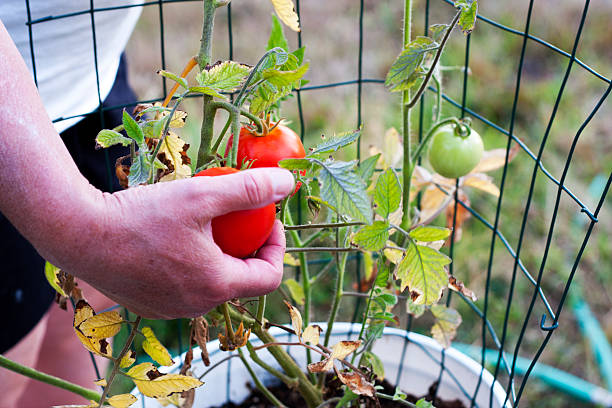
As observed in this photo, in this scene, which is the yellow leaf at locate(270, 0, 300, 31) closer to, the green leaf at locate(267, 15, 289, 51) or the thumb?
the green leaf at locate(267, 15, 289, 51)

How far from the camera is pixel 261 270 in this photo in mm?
466

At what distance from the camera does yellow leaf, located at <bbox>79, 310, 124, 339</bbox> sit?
1.68ft

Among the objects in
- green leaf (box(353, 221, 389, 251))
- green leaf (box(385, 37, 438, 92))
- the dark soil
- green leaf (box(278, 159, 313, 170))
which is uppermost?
green leaf (box(385, 37, 438, 92))

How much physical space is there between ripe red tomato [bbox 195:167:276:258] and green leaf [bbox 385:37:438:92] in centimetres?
16

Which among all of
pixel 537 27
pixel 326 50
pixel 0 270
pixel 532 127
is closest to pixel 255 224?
pixel 0 270

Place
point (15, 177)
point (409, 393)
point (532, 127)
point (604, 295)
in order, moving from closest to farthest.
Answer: point (15, 177)
point (409, 393)
point (604, 295)
point (532, 127)

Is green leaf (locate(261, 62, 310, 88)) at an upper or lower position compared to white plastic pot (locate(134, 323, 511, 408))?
upper

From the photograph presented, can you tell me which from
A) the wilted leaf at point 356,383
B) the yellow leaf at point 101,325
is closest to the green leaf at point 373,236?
the wilted leaf at point 356,383

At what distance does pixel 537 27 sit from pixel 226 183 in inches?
77.7

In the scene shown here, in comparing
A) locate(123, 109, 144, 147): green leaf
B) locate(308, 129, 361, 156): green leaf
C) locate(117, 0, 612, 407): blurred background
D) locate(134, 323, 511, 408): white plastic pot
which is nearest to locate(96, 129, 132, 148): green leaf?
locate(123, 109, 144, 147): green leaf

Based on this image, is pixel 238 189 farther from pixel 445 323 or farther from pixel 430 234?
pixel 445 323

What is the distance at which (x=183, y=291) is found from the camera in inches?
17.6

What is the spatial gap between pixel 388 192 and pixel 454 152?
0.55 feet

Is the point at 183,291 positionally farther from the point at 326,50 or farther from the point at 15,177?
the point at 326,50
